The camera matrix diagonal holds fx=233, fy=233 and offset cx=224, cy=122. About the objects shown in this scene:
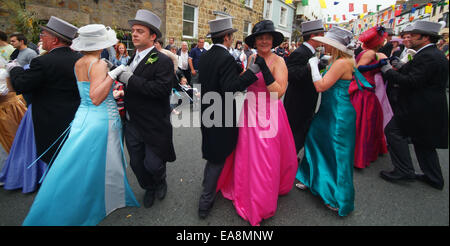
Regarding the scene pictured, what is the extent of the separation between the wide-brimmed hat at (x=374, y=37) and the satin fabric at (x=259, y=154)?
1950 mm

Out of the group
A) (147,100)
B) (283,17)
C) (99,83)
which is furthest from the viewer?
(283,17)

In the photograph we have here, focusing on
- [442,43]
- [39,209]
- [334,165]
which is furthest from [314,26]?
[442,43]

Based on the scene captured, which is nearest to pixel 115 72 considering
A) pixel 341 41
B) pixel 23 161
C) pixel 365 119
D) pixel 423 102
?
pixel 23 161

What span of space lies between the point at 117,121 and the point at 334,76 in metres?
2.34

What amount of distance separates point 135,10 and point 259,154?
10.4 metres

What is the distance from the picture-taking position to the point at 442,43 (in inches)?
384

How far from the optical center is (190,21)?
1260 cm

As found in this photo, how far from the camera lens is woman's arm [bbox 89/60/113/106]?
2115 mm

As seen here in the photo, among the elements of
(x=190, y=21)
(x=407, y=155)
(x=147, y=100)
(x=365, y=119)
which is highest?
(x=190, y=21)

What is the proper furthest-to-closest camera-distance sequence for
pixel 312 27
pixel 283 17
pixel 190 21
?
1. pixel 283 17
2. pixel 190 21
3. pixel 312 27

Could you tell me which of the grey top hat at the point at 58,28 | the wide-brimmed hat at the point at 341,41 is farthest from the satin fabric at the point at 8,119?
the wide-brimmed hat at the point at 341,41

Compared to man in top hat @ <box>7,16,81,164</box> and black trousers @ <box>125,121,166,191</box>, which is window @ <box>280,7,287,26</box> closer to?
man in top hat @ <box>7,16,81,164</box>

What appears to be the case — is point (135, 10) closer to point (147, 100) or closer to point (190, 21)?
point (190, 21)

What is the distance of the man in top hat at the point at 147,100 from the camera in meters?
2.23
